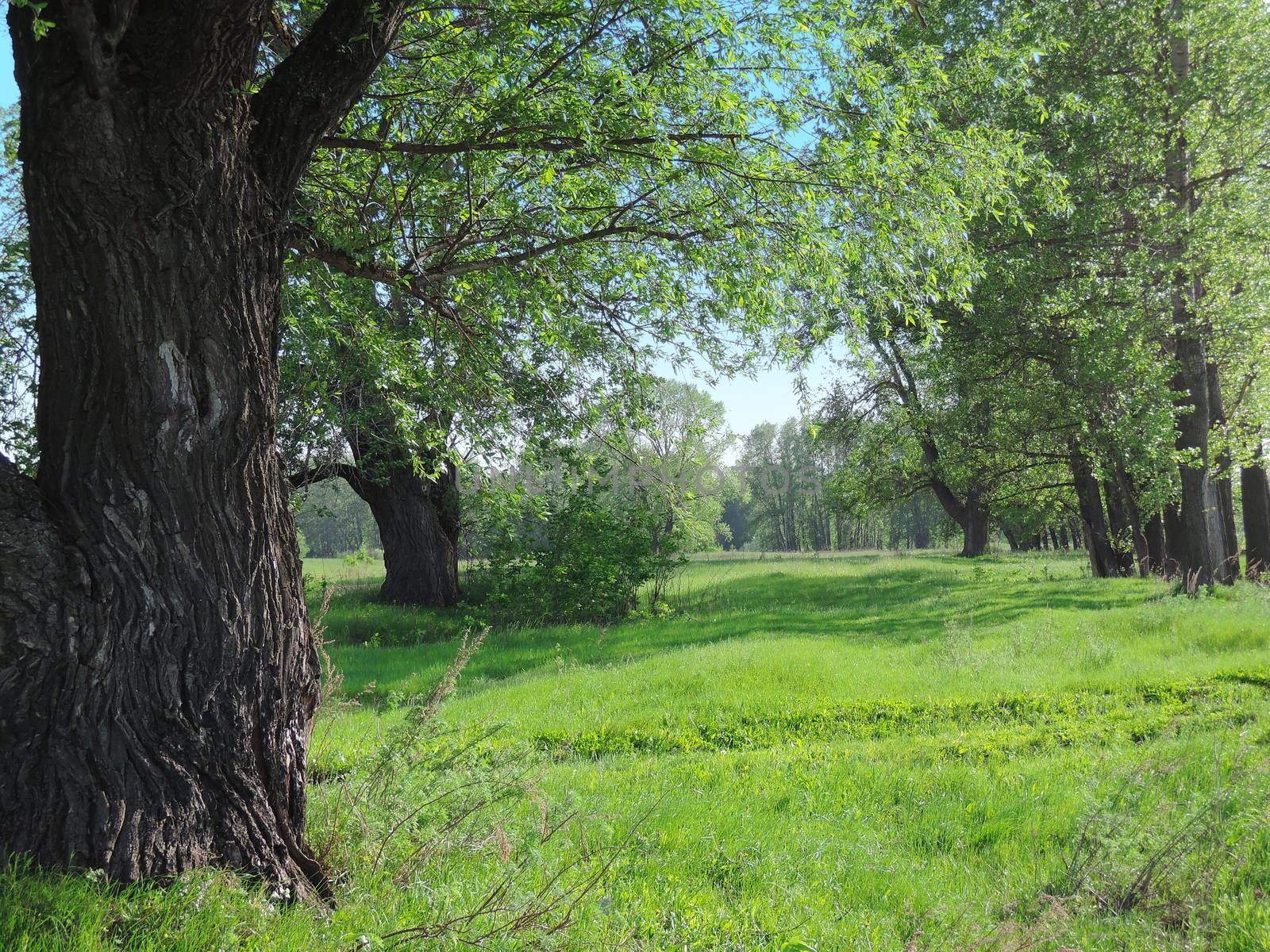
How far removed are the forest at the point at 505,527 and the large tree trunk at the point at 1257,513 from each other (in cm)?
759

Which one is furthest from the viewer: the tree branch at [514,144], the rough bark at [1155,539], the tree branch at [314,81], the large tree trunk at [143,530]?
the rough bark at [1155,539]

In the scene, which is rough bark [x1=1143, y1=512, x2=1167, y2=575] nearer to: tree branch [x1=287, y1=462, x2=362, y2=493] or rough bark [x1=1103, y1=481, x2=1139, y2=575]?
rough bark [x1=1103, y1=481, x2=1139, y2=575]

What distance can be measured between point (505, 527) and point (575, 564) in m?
8.36

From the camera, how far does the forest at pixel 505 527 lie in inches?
117

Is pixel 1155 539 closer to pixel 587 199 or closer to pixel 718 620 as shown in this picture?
pixel 718 620

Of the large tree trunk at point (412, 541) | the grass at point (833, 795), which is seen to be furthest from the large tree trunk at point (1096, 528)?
the large tree trunk at point (412, 541)

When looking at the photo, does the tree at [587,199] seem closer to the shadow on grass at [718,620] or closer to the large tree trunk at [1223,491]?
the shadow on grass at [718,620]

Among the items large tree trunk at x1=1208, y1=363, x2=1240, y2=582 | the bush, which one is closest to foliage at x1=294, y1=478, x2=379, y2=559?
the bush

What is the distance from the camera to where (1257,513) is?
17875mm

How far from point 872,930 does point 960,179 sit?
16.3 ft

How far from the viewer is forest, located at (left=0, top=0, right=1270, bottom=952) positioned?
2.98m

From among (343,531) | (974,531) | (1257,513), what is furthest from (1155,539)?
(343,531)

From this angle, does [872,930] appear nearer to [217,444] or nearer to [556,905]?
[556,905]

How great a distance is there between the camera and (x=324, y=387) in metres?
6.57
